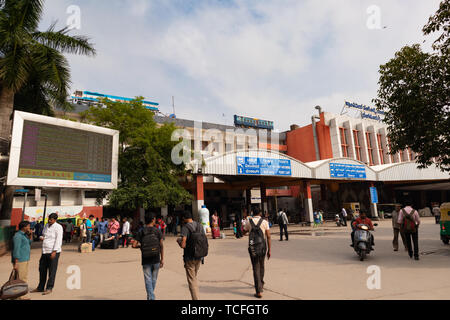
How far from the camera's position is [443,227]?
1068 cm

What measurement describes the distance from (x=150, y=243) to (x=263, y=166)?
56.6 ft

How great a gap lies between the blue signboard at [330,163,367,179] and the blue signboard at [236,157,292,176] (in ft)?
18.0

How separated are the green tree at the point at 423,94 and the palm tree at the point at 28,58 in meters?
14.3

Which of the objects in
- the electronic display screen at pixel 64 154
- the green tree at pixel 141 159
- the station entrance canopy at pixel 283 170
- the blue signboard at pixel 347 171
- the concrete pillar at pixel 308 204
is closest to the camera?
the electronic display screen at pixel 64 154

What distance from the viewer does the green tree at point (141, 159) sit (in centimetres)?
1627

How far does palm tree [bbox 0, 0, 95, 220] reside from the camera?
42.2 feet

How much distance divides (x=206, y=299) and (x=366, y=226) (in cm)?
615

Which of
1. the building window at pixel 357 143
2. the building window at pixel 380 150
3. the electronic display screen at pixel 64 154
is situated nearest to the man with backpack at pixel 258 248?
the electronic display screen at pixel 64 154

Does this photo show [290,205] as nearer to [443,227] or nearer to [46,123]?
[443,227]

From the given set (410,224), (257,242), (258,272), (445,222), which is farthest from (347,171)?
(258,272)

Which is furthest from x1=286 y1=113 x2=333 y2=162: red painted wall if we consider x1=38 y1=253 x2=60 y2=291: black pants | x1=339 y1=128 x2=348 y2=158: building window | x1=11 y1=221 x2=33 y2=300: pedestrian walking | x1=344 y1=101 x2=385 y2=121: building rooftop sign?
x1=11 y1=221 x2=33 y2=300: pedestrian walking

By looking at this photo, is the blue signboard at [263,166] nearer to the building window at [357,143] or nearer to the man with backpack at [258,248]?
the man with backpack at [258,248]

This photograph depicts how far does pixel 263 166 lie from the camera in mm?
21547
